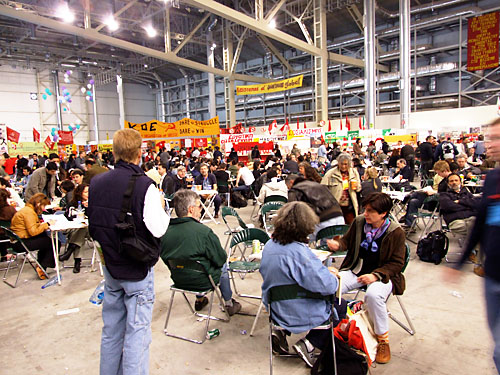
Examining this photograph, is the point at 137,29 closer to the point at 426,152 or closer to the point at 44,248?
the point at 426,152

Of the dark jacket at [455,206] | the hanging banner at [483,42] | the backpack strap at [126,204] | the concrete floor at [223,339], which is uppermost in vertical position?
the hanging banner at [483,42]

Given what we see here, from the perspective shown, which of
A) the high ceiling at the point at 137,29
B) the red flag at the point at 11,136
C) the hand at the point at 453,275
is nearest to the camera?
the hand at the point at 453,275

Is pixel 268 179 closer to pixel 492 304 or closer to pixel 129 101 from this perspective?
pixel 492 304

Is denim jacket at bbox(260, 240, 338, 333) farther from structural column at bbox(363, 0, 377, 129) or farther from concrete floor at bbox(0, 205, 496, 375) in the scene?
structural column at bbox(363, 0, 377, 129)

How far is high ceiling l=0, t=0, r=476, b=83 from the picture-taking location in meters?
16.3

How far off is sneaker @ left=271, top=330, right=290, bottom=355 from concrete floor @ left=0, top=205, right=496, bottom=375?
0.22ft

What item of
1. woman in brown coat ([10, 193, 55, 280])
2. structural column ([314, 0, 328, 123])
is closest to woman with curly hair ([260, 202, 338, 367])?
woman in brown coat ([10, 193, 55, 280])

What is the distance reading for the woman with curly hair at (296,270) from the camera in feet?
7.17

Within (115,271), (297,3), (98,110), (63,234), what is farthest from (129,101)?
(115,271)

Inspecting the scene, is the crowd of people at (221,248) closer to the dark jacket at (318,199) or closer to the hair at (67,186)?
the dark jacket at (318,199)

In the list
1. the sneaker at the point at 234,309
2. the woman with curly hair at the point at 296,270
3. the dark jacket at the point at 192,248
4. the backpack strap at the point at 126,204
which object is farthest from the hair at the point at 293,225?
the sneaker at the point at 234,309

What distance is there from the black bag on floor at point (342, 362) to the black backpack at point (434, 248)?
2673mm

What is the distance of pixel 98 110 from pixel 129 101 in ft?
8.68

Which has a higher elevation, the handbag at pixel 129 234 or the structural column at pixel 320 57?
Result: the structural column at pixel 320 57
